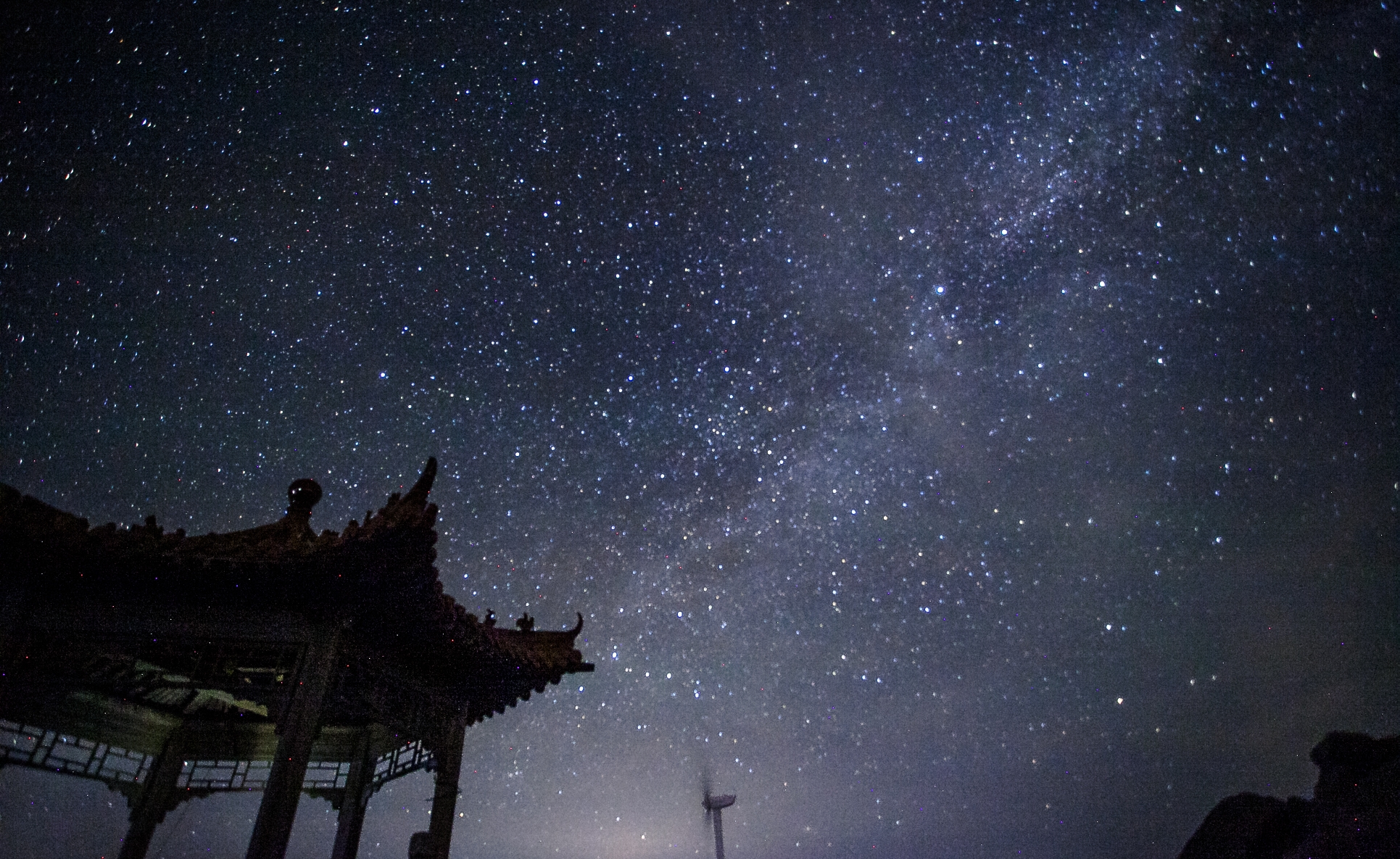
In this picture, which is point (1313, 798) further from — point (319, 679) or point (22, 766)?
point (22, 766)

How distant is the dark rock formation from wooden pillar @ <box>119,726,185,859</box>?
29.3m

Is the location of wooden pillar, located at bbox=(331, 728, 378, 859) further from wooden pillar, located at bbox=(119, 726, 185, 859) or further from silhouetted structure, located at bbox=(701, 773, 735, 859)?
silhouetted structure, located at bbox=(701, 773, 735, 859)

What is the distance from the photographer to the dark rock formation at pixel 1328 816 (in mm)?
19141

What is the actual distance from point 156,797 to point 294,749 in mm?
6317

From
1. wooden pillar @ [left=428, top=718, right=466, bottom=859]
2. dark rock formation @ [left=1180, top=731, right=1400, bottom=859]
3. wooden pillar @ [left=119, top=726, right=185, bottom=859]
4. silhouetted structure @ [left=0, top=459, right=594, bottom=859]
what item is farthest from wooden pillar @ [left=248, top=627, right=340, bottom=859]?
dark rock formation @ [left=1180, top=731, right=1400, bottom=859]

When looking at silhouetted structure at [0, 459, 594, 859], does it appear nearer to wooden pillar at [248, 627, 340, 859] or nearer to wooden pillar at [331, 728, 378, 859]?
wooden pillar at [248, 627, 340, 859]

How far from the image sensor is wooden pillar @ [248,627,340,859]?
19.6 ft

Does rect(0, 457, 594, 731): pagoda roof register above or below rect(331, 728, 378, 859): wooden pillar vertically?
above

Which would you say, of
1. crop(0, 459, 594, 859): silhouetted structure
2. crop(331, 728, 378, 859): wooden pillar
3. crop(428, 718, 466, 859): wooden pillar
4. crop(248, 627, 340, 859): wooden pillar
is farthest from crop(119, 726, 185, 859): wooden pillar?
crop(248, 627, 340, 859): wooden pillar

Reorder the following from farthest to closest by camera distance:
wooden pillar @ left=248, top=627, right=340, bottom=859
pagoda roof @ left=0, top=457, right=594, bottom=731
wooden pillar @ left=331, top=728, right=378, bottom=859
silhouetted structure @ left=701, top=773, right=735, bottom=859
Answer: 1. silhouetted structure @ left=701, top=773, right=735, bottom=859
2. wooden pillar @ left=331, top=728, right=378, bottom=859
3. pagoda roof @ left=0, top=457, right=594, bottom=731
4. wooden pillar @ left=248, top=627, right=340, bottom=859

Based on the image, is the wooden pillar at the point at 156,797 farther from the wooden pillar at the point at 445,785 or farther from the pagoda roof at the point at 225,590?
the wooden pillar at the point at 445,785

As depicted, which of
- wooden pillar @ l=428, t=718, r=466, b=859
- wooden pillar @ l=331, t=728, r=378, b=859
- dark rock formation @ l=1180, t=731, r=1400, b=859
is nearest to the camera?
wooden pillar @ l=428, t=718, r=466, b=859

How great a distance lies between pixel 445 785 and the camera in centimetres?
870

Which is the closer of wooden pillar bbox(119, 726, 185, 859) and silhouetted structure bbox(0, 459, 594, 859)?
silhouetted structure bbox(0, 459, 594, 859)
